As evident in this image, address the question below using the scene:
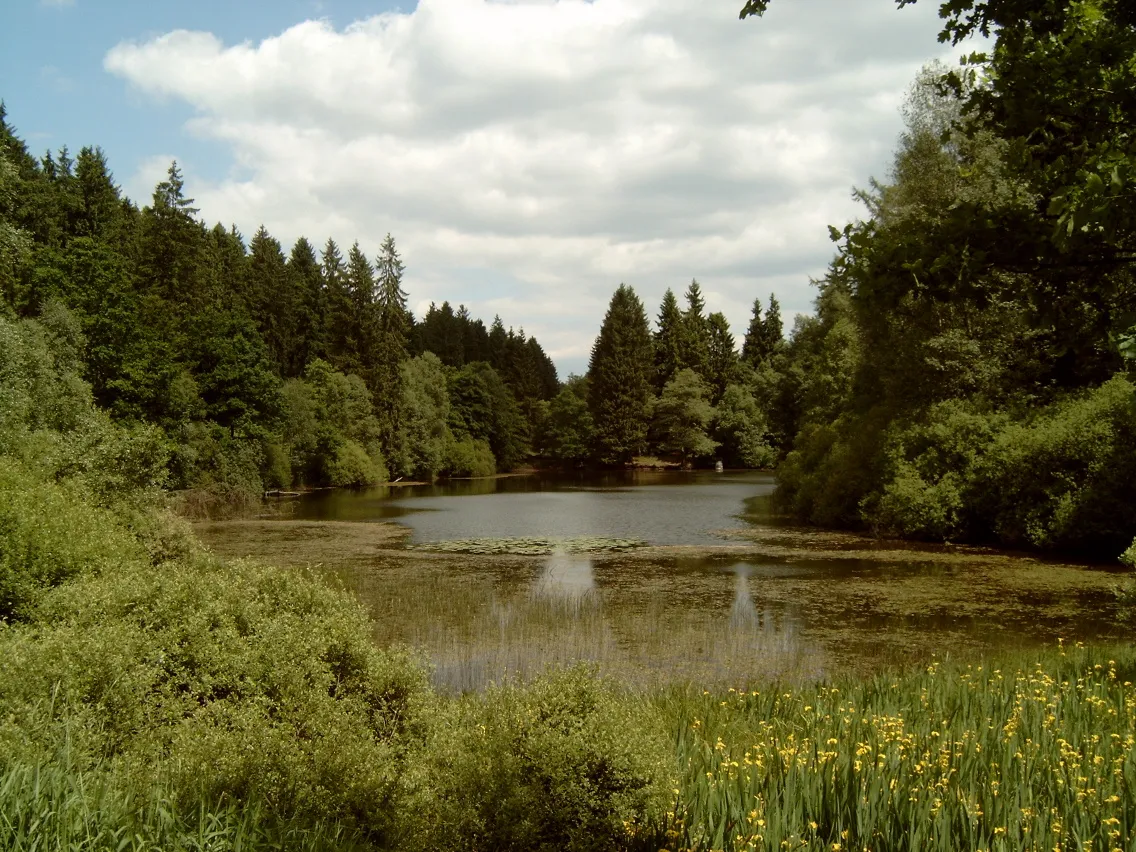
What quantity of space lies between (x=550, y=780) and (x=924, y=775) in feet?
6.89

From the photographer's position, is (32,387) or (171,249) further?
(171,249)

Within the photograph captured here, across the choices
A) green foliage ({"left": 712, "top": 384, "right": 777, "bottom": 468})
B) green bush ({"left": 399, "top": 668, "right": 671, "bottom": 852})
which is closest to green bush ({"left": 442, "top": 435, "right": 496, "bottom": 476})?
green foliage ({"left": 712, "top": 384, "right": 777, "bottom": 468})

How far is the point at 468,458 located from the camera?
74.0 metres

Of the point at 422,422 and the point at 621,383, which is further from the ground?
the point at 621,383

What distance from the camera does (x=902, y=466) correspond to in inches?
1040

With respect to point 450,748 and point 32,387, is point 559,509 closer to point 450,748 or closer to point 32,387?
point 32,387

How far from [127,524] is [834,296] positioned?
43.0m

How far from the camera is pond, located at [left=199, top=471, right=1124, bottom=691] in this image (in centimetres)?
1198

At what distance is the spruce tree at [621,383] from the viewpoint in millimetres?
85875

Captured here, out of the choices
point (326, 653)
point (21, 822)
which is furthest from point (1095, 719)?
point (21, 822)

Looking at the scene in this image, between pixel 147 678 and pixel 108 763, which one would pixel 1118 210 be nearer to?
pixel 108 763

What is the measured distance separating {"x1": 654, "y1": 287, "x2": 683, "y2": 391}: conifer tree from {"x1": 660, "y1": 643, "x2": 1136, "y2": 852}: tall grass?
84.2 m

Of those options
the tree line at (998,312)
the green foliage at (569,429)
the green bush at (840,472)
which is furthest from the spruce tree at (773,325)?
the green bush at (840,472)

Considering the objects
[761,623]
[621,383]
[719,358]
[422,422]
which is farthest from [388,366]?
[761,623]
